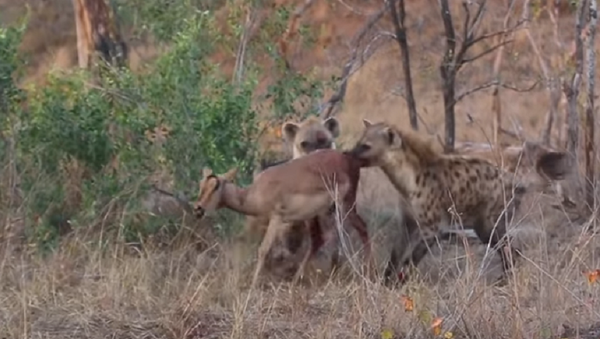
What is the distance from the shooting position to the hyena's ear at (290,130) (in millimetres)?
8141

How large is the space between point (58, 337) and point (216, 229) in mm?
2471

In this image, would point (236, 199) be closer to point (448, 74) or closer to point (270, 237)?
point (270, 237)

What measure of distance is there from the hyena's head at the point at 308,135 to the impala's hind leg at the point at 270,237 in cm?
86

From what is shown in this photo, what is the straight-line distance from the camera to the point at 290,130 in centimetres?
820

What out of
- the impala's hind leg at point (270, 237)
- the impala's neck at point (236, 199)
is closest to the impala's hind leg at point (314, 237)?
the impala's hind leg at point (270, 237)

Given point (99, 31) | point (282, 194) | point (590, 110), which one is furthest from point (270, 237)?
point (99, 31)

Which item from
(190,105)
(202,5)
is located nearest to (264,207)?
(190,105)

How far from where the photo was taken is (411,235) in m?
7.99

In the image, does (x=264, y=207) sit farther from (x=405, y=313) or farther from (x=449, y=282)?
(x=405, y=313)

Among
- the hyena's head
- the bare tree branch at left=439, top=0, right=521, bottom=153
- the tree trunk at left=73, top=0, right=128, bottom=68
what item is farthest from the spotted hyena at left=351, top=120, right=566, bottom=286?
the tree trunk at left=73, top=0, right=128, bottom=68

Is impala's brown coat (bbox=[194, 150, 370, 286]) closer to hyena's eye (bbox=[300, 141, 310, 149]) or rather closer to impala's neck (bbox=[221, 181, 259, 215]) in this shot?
impala's neck (bbox=[221, 181, 259, 215])

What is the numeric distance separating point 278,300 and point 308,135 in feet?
6.34

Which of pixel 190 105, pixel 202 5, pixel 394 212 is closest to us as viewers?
pixel 190 105

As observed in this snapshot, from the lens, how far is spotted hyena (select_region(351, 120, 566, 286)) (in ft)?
25.6
